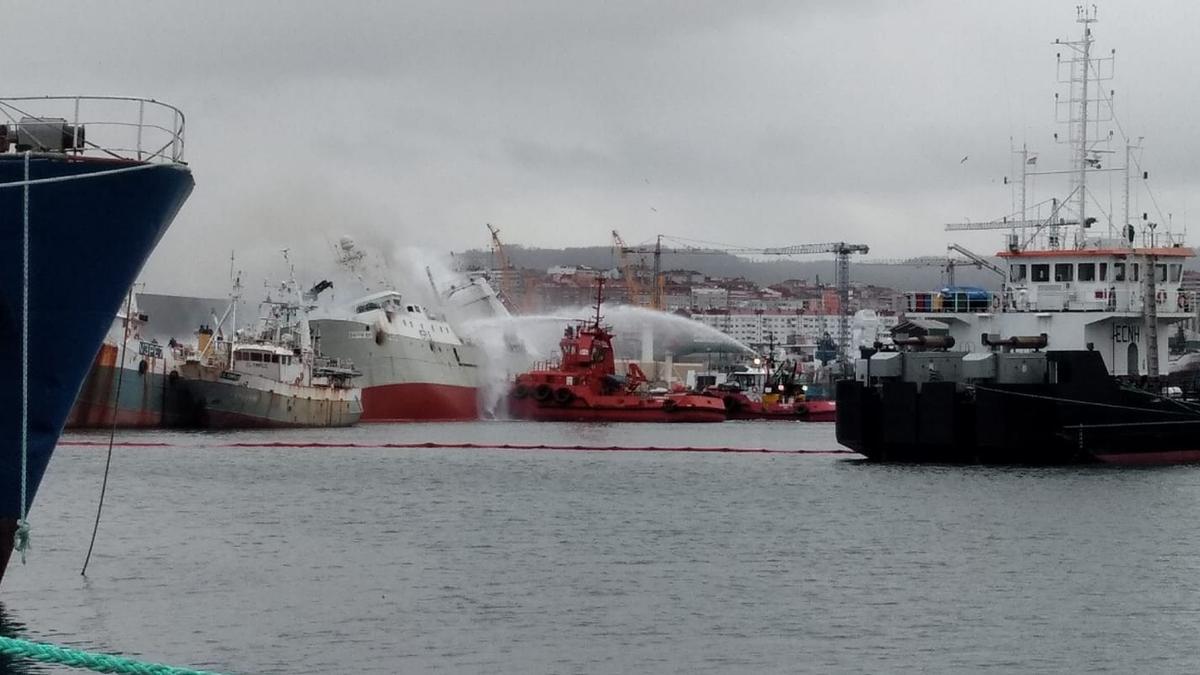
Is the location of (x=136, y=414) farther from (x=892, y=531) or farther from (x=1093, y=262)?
(x=892, y=531)

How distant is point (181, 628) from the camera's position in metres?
27.2

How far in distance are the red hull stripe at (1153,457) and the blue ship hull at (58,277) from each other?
39.3m

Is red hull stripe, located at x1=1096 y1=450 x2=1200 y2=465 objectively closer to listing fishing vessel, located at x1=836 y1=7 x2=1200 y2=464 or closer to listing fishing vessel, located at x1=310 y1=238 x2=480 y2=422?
listing fishing vessel, located at x1=836 y1=7 x2=1200 y2=464

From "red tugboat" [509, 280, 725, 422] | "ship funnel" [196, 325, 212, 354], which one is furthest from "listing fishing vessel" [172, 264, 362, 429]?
"red tugboat" [509, 280, 725, 422]

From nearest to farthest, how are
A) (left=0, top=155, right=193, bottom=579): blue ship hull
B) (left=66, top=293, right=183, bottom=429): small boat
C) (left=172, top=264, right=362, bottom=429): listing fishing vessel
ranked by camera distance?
1. (left=0, top=155, right=193, bottom=579): blue ship hull
2. (left=66, top=293, right=183, bottom=429): small boat
3. (left=172, top=264, right=362, bottom=429): listing fishing vessel

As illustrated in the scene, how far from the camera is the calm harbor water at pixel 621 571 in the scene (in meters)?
26.3

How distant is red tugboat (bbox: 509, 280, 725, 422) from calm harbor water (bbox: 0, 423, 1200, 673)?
5176 cm

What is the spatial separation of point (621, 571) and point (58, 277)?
13778mm

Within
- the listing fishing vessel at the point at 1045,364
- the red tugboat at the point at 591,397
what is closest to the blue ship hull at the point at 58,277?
the listing fishing vessel at the point at 1045,364

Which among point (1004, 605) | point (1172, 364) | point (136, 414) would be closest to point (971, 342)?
point (1004, 605)

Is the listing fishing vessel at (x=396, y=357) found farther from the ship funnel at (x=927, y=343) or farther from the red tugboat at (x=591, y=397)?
the ship funnel at (x=927, y=343)

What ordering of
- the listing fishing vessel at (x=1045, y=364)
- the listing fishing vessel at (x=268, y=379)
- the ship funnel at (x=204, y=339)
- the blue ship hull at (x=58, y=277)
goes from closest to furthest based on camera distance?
the blue ship hull at (x=58, y=277) → the listing fishing vessel at (x=1045, y=364) → the listing fishing vessel at (x=268, y=379) → the ship funnel at (x=204, y=339)

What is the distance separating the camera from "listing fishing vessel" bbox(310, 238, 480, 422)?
109m

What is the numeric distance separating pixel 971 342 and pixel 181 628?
146ft
